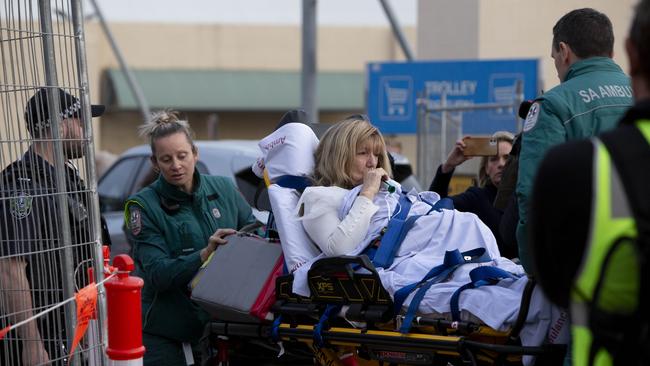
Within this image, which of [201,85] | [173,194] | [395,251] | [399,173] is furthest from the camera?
[201,85]

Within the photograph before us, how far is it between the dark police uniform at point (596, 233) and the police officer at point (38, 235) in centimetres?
251

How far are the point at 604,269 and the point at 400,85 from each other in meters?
10.1

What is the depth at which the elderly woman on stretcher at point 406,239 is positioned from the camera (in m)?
4.22

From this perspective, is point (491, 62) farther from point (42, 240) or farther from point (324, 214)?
point (42, 240)

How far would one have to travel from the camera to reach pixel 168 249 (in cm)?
541

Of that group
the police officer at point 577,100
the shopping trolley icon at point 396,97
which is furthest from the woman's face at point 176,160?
the shopping trolley icon at point 396,97

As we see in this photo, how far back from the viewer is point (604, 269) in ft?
7.35

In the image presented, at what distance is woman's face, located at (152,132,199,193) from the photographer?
543 centimetres

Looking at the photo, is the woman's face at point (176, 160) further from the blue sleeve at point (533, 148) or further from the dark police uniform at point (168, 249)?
the blue sleeve at point (533, 148)

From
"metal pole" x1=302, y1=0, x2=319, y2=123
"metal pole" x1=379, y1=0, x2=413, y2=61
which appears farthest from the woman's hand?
"metal pole" x1=379, y1=0, x2=413, y2=61

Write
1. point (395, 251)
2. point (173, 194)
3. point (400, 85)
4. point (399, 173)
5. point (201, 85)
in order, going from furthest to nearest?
point (201, 85) < point (400, 85) < point (399, 173) < point (173, 194) < point (395, 251)

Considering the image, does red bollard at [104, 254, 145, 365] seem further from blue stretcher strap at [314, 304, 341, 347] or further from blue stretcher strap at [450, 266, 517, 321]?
blue stretcher strap at [450, 266, 517, 321]

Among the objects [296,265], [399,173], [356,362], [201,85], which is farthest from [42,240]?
[201,85]

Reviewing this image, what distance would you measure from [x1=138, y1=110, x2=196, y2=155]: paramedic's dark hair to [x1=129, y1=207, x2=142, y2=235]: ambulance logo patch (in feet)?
1.15
